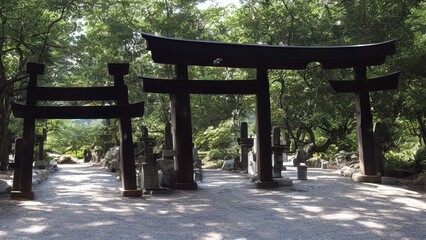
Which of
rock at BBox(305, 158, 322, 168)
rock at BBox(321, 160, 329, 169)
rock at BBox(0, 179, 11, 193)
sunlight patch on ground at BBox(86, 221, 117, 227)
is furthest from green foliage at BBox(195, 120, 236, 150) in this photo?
sunlight patch on ground at BBox(86, 221, 117, 227)

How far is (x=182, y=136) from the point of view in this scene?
1015cm

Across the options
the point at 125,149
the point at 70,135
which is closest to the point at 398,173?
the point at 125,149

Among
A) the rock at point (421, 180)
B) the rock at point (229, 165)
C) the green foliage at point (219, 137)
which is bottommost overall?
the rock at point (421, 180)

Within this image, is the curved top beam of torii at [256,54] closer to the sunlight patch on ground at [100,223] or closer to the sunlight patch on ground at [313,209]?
the sunlight patch on ground at [313,209]

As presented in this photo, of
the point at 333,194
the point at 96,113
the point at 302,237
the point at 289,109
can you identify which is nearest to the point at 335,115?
the point at 289,109

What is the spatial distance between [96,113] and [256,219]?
5.08 metres

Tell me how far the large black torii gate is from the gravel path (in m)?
1.18

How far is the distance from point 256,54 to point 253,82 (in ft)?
2.85

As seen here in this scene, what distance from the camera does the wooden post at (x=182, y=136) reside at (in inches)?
399

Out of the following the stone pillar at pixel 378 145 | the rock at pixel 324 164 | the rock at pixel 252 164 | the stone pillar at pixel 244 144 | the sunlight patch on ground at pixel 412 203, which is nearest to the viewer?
the sunlight patch on ground at pixel 412 203

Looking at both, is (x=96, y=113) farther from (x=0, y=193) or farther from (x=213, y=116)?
(x=213, y=116)

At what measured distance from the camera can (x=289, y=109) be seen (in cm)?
2141

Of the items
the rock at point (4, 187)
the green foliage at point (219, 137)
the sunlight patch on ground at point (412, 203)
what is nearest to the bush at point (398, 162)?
Result: the sunlight patch on ground at point (412, 203)

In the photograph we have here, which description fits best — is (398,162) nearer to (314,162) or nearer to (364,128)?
(364,128)
